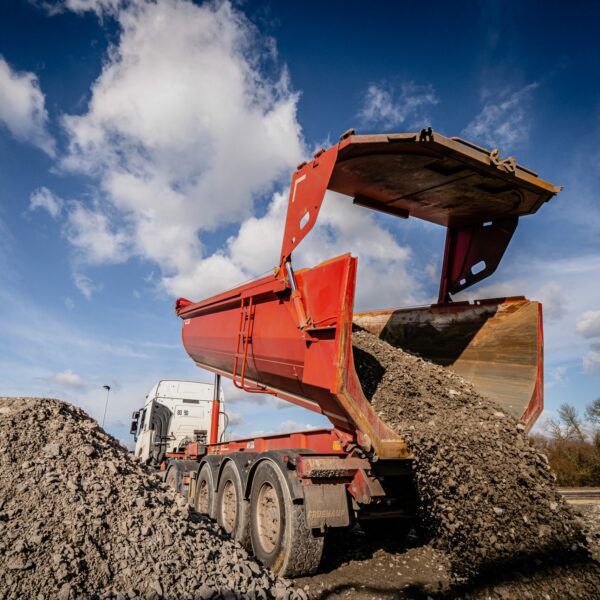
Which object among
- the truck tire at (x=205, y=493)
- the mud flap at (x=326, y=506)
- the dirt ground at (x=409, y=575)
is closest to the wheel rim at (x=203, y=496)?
the truck tire at (x=205, y=493)

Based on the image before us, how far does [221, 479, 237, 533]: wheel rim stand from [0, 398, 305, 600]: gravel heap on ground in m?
1.01

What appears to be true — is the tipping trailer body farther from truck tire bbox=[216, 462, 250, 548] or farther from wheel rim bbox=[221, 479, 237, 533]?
wheel rim bbox=[221, 479, 237, 533]

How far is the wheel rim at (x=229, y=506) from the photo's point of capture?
5109mm

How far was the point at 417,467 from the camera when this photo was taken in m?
3.57

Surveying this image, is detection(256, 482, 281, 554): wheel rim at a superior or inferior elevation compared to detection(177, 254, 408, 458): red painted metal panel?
inferior

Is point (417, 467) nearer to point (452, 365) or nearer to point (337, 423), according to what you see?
point (337, 423)

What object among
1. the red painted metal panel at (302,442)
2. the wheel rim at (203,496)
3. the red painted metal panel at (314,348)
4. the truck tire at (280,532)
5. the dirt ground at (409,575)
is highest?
the red painted metal panel at (314,348)

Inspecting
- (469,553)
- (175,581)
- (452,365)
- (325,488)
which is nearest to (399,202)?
(452,365)

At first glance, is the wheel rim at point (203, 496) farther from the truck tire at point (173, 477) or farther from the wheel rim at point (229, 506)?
the truck tire at point (173, 477)

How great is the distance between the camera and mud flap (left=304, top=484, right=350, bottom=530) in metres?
3.67

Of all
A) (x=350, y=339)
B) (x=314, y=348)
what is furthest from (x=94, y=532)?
(x=350, y=339)

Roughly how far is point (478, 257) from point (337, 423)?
2.94 metres

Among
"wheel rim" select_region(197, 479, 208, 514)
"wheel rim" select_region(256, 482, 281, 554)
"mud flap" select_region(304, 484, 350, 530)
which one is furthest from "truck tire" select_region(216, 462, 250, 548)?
"mud flap" select_region(304, 484, 350, 530)

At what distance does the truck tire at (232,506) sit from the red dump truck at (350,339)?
16 mm
